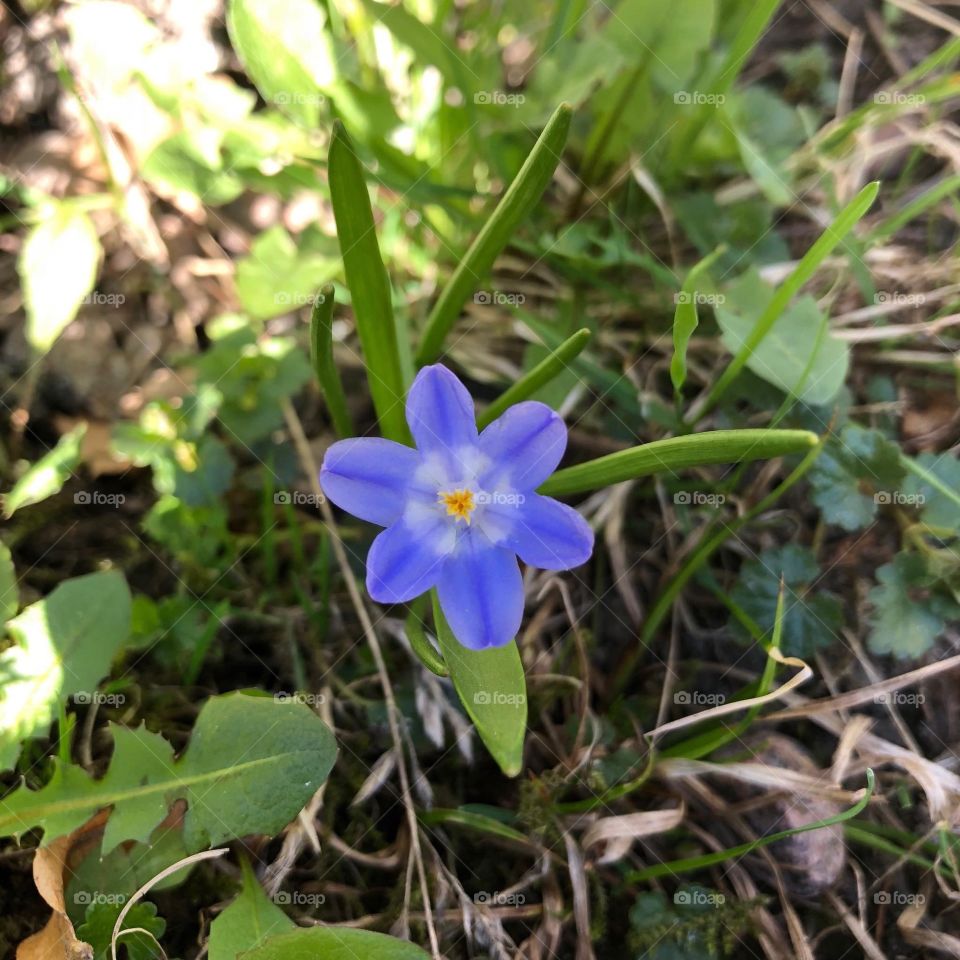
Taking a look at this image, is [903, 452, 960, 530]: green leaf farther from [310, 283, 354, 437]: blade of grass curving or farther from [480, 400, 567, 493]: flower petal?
[310, 283, 354, 437]: blade of grass curving

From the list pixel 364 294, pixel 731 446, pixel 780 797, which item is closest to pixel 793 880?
pixel 780 797

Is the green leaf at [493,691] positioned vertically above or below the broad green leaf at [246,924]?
above

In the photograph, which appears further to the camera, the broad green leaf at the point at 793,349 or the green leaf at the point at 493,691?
the broad green leaf at the point at 793,349

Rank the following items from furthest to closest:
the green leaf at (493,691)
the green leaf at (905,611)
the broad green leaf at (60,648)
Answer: the green leaf at (905,611) → the broad green leaf at (60,648) → the green leaf at (493,691)

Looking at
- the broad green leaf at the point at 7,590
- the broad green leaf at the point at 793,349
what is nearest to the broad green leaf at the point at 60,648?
the broad green leaf at the point at 7,590

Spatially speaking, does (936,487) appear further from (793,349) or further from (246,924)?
(246,924)

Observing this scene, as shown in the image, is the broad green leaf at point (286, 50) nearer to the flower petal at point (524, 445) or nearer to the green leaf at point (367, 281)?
the green leaf at point (367, 281)

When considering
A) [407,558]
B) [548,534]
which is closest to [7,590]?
[407,558]

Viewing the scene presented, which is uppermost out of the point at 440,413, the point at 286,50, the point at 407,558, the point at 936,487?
the point at 286,50

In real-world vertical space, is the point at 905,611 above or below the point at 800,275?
below
